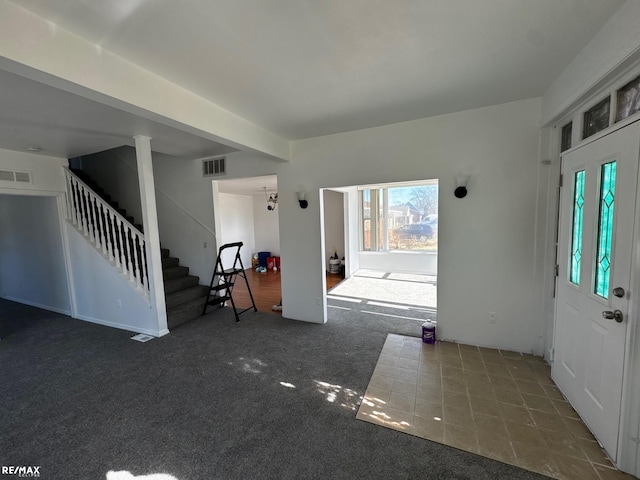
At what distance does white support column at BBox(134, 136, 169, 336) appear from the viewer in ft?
11.2

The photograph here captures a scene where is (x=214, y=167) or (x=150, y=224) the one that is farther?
(x=214, y=167)

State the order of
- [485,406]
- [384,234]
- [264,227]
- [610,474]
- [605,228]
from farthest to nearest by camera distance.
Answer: [264,227] → [384,234] → [485,406] → [605,228] → [610,474]

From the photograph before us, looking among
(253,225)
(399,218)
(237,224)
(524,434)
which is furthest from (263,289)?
(524,434)

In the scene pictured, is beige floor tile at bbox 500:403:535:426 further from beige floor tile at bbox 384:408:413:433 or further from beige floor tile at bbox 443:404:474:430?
beige floor tile at bbox 384:408:413:433

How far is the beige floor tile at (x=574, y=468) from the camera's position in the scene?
61.7 inches

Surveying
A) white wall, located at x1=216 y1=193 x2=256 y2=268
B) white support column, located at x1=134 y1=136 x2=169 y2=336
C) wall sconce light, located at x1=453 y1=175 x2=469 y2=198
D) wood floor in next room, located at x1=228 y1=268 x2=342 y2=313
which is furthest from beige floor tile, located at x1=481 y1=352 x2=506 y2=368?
white wall, located at x1=216 y1=193 x2=256 y2=268

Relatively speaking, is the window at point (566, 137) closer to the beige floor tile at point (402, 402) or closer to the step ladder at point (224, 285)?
the beige floor tile at point (402, 402)

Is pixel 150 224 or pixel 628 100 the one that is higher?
pixel 628 100

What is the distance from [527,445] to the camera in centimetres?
179

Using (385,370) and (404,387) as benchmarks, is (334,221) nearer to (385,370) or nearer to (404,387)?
(385,370)

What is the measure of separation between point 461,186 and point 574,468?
240 cm

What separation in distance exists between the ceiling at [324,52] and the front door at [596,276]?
2.63 ft

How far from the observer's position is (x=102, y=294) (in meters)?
4.06

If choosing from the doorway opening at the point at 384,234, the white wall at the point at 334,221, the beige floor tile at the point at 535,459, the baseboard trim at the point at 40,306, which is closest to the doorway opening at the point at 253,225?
the white wall at the point at 334,221
